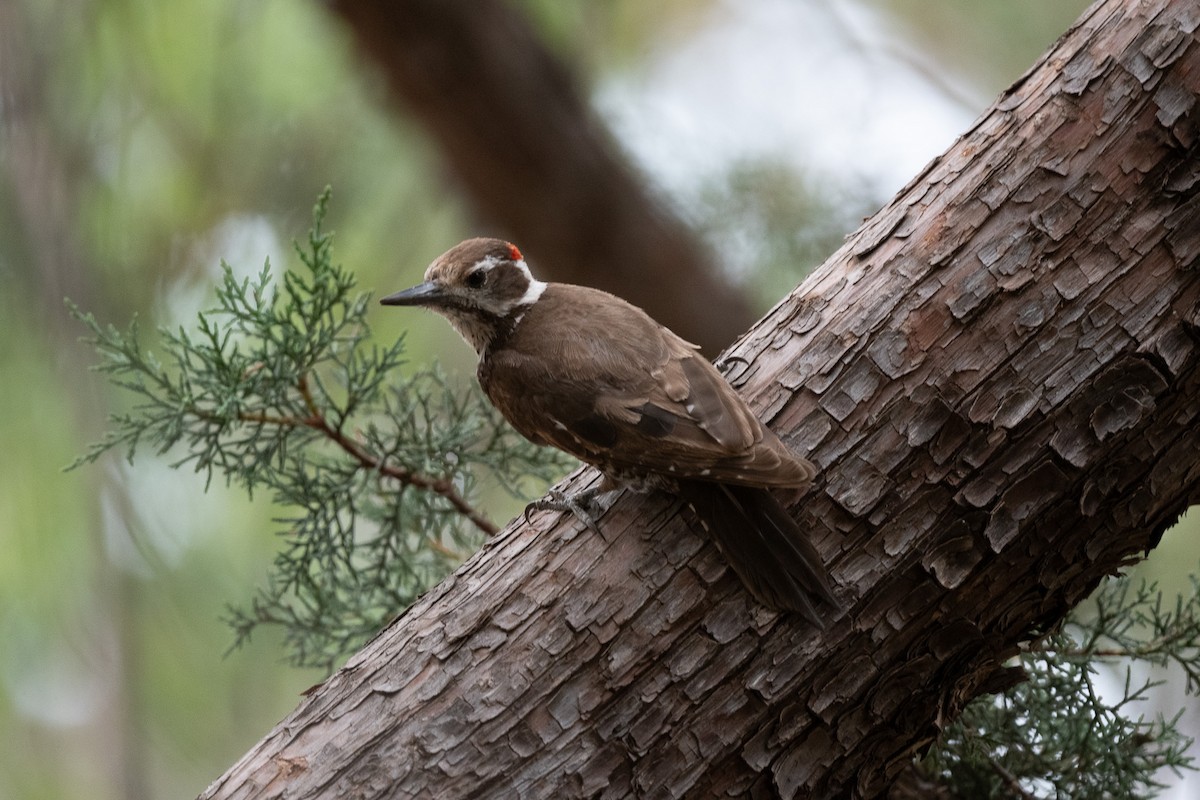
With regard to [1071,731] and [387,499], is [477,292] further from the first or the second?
[1071,731]

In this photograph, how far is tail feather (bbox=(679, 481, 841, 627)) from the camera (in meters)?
2.21

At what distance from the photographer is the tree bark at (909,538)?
222cm

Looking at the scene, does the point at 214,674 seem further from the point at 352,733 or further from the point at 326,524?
the point at 352,733

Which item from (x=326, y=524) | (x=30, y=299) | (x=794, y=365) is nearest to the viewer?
(x=794, y=365)

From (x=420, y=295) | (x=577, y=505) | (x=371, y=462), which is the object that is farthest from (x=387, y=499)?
(x=577, y=505)

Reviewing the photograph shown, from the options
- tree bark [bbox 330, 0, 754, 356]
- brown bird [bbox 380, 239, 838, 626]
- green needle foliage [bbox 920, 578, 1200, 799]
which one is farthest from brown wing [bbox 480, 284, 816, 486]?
tree bark [bbox 330, 0, 754, 356]

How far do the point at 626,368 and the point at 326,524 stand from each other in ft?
3.32

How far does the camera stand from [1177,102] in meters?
2.27

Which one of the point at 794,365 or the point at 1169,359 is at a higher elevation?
the point at 794,365

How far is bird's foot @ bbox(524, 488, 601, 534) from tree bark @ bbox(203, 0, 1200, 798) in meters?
0.07

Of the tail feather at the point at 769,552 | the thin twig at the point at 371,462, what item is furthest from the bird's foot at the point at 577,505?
the thin twig at the point at 371,462


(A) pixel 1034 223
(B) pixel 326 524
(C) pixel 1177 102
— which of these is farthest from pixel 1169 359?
(B) pixel 326 524

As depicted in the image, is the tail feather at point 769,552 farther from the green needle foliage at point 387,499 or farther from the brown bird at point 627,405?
the green needle foliage at point 387,499

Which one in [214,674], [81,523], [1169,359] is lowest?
[1169,359]
